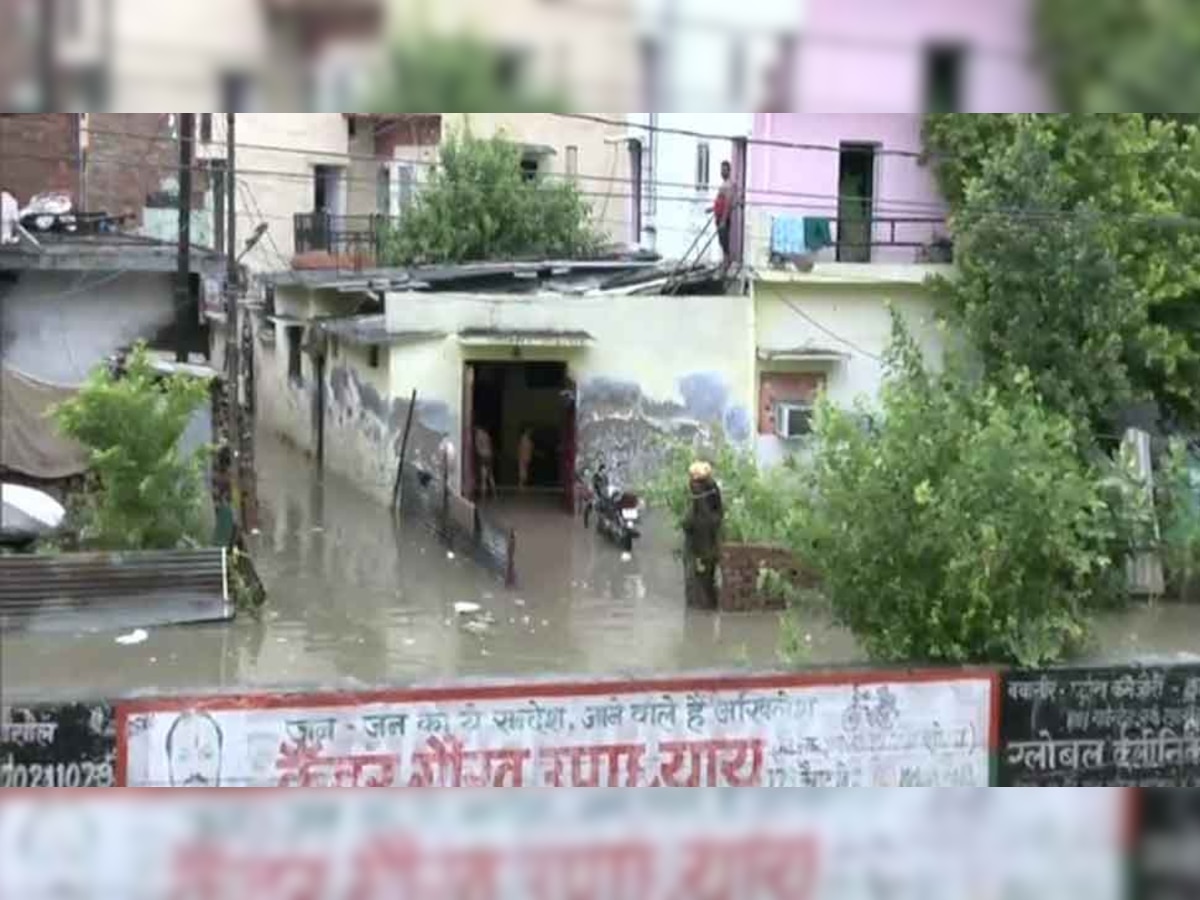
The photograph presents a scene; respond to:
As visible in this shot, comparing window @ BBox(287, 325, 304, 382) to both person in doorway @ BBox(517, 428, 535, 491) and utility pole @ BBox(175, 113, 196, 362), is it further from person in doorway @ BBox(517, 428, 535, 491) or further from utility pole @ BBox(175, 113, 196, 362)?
utility pole @ BBox(175, 113, 196, 362)

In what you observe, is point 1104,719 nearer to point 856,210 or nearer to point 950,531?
point 950,531

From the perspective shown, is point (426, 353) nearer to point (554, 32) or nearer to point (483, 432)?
point (483, 432)

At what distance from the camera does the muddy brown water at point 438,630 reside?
380 inches

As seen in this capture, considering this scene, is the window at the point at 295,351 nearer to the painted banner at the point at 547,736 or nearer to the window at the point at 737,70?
the painted banner at the point at 547,736

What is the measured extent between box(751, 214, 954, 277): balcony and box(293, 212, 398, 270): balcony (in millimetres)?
5598

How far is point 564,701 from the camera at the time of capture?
6809 mm

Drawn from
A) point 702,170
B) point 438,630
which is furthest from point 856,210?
point 438,630

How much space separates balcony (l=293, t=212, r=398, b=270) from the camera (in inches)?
774

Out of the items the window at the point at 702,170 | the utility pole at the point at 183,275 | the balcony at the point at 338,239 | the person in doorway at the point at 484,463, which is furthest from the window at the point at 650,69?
the balcony at the point at 338,239

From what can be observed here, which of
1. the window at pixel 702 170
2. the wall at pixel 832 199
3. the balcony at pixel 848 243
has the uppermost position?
the window at pixel 702 170

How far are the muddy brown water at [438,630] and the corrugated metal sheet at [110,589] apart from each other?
0.13m

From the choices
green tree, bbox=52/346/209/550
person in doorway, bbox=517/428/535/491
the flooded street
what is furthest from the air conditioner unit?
green tree, bbox=52/346/209/550

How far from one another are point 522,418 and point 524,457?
2.31 feet

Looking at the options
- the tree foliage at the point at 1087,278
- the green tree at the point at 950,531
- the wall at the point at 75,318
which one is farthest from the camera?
the wall at the point at 75,318
